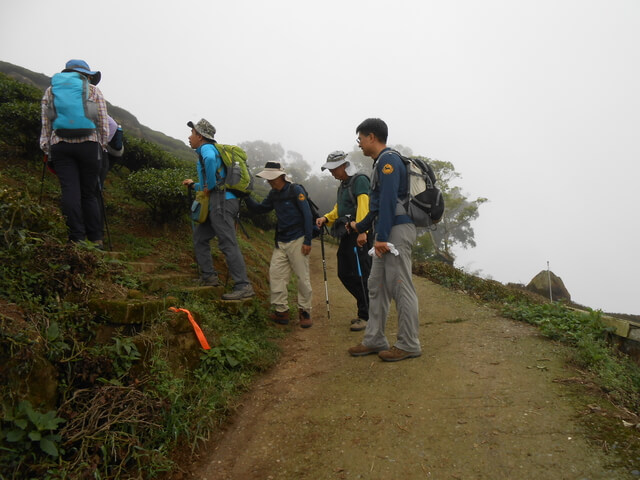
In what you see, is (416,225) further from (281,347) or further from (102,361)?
(102,361)

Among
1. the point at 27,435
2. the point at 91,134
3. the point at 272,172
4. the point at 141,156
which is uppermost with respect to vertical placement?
the point at 141,156

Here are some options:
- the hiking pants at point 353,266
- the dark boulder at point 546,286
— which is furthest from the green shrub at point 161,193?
the dark boulder at point 546,286

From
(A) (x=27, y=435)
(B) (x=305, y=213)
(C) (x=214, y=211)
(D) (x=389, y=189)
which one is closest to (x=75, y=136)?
(C) (x=214, y=211)

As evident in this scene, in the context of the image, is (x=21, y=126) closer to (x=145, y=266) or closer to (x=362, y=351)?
(x=145, y=266)

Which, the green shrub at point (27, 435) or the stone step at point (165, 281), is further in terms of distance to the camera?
the stone step at point (165, 281)

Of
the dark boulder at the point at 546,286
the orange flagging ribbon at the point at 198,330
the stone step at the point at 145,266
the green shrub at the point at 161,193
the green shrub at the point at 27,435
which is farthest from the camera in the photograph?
the dark boulder at the point at 546,286

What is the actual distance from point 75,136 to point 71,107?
300mm

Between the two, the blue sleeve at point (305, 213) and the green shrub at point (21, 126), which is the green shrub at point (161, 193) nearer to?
the green shrub at point (21, 126)

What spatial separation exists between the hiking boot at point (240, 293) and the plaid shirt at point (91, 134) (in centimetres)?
232

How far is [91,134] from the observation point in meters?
4.01

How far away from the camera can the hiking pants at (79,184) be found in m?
3.92

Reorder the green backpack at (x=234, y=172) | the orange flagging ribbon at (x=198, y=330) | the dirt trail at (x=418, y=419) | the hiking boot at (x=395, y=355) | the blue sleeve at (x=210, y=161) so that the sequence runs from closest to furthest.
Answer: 1. the dirt trail at (x=418, y=419)
2. the orange flagging ribbon at (x=198, y=330)
3. the hiking boot at (x=395, y=355)
4. the blue sleeve at (x=210, y=161)
5. the green backpack at (x=234, y=172)

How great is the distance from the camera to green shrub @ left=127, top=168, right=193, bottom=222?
5.94 m

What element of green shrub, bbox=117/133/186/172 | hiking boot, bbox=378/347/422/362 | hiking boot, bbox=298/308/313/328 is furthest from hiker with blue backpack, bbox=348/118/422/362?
green shrub, bbox=117/133/186/172
